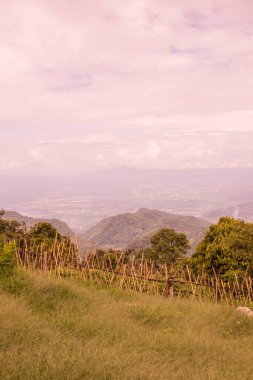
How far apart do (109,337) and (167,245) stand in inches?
903

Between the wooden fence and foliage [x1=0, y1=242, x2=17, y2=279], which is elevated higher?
foliage [x1=0, y1=242, x2=17, y2=279]

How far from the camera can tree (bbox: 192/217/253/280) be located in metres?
15.4

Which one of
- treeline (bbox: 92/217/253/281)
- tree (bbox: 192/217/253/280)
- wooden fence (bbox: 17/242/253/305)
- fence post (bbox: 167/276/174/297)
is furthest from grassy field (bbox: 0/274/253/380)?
tree (bbox: 192/217/253/280)

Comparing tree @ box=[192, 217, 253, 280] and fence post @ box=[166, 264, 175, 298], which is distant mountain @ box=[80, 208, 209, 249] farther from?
fence post @ box=[166, 264, 175, 298]

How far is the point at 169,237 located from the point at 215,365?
2339cm

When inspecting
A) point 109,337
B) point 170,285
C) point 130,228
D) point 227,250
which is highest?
point 227,250

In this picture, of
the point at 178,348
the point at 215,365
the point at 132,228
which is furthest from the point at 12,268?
the point at 132,228

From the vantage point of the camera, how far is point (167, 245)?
94.1 ft

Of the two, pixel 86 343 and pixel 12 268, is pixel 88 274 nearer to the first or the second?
pixel 12 268

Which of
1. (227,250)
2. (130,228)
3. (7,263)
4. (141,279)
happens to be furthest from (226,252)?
(130,228)

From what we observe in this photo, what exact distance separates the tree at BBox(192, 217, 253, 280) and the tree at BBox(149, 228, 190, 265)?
9.67 m

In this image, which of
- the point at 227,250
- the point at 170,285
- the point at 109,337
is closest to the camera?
the point at 109,337

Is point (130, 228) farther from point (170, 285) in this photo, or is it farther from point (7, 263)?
point (7, 263)

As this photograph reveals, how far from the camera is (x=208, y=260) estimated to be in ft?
55.8
